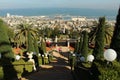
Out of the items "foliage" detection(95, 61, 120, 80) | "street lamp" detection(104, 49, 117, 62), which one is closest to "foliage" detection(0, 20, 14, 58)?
"foliage" detection(95, 61, 120, 80)

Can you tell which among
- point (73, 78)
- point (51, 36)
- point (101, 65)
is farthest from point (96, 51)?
point (51, 36)

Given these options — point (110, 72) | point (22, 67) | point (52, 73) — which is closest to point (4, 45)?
point (22, 67)

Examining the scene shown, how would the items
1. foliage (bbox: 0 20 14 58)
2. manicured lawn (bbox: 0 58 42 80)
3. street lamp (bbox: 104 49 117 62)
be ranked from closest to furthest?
1. street lamp (bbox: 104 49 117 62)
2. foliage (bbox: 0 20 14 58)
3. manicured lawn (bbox: 0 58 42 80)

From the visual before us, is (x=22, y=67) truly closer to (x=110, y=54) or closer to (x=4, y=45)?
(x=4, y=45)

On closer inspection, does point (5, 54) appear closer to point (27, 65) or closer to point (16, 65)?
point (16, 65)

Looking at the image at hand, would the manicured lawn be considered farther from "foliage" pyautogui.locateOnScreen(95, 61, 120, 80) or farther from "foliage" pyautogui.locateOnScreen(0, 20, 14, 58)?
"foliage" pyautogui.locateOnScreen(95, 61, 120, 80)

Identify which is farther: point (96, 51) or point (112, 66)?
point (96, 51)

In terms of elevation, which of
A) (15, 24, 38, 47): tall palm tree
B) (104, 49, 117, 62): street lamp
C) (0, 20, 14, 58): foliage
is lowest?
(15, 24, 38, 47): tall palm tree

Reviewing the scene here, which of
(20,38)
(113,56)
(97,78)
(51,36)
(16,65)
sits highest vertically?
(113,56)

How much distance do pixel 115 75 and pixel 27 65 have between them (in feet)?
48.4

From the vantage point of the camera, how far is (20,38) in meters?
54.2

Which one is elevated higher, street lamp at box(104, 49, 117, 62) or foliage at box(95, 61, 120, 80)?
street lamp at box(104, 49, 117, 62)

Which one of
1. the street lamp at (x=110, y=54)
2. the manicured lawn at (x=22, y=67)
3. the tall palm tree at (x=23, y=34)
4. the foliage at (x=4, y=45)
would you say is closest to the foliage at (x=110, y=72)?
the street lamp at (x=110, y=54)

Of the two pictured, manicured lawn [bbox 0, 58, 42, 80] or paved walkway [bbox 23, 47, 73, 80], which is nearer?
paved walkway [bbox 23, 47, 73, 80]
